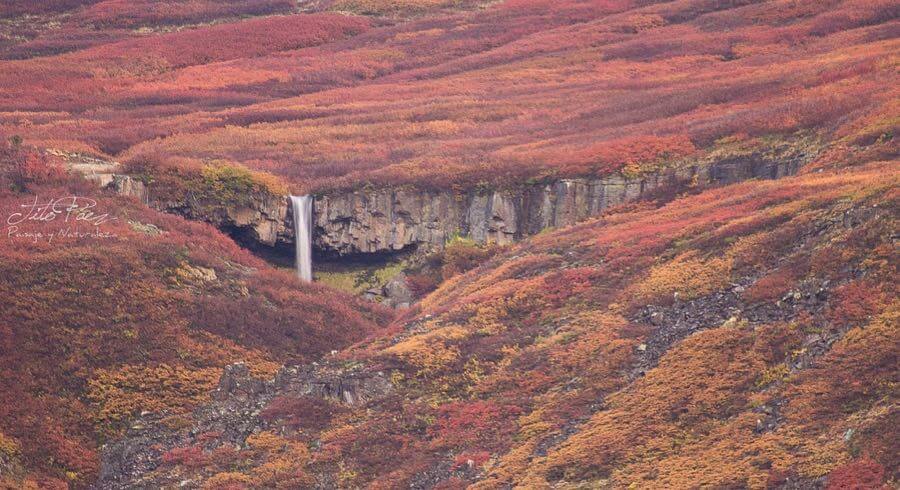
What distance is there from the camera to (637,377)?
3353 cm

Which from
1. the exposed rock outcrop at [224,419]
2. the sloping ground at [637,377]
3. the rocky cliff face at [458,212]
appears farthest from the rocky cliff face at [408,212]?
the exposed rock outcrop at [224,419]

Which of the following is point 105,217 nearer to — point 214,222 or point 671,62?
point 214,222

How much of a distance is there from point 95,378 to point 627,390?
19.7 m

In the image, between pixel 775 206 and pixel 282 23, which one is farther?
pixel 282 23

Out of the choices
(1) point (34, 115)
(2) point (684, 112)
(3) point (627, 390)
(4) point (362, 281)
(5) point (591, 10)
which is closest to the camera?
(3) point (627, 390)

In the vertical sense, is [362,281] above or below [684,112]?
below

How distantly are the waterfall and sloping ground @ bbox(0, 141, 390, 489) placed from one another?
416cm

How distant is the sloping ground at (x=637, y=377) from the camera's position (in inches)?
A: 1083

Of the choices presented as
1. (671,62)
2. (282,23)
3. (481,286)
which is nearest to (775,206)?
(481,286)

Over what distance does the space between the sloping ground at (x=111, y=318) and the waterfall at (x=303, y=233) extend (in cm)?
416

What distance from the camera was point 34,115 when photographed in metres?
81.9

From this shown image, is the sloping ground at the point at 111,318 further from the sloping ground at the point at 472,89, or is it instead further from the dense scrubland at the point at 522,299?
the sloping ground at the point at 472,89

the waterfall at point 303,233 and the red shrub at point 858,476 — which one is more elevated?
the red shrub at point 858,476

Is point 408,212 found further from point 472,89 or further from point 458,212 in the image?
point 472,89
